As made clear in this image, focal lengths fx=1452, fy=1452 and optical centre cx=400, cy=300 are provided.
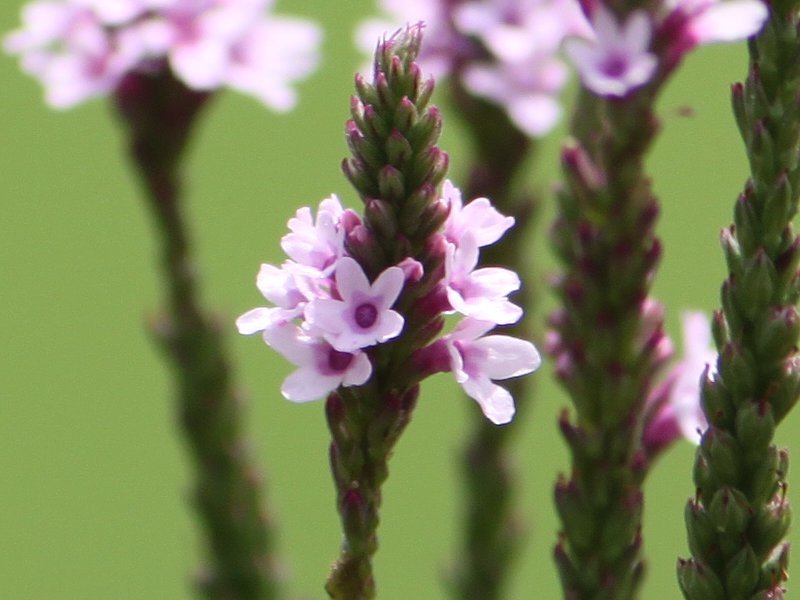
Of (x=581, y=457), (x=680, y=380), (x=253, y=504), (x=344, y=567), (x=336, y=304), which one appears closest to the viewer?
(x=336, y=304)

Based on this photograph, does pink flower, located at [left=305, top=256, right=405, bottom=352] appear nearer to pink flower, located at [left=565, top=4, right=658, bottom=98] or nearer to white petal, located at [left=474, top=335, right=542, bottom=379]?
white petal, located at [left=474, top=335, right=542, bottom=379]

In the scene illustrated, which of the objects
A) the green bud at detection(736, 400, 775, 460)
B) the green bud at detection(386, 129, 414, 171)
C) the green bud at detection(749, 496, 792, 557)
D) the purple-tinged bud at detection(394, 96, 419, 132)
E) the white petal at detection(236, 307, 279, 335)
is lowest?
the green bud at detection(749, 496, 792, 557)

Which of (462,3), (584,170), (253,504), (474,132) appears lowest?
(253,504)

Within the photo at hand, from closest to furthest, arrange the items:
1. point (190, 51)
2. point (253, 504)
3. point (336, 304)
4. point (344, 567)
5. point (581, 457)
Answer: point (336, 304), point (344, 567), point (581, 457), point (190, 51), point (253, 504)

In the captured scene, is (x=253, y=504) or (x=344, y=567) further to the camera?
(x=253, y=504)

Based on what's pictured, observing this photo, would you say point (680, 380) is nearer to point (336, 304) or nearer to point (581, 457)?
point (581, 457)

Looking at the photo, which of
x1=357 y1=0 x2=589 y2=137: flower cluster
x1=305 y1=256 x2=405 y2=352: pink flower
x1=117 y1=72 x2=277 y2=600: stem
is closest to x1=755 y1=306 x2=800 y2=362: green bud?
x1=305 y1=256 x2=405 y2=352: pink flower

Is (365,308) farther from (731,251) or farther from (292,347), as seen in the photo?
(731,251)

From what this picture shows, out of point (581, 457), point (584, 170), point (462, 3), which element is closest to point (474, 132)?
point (462, 3)
